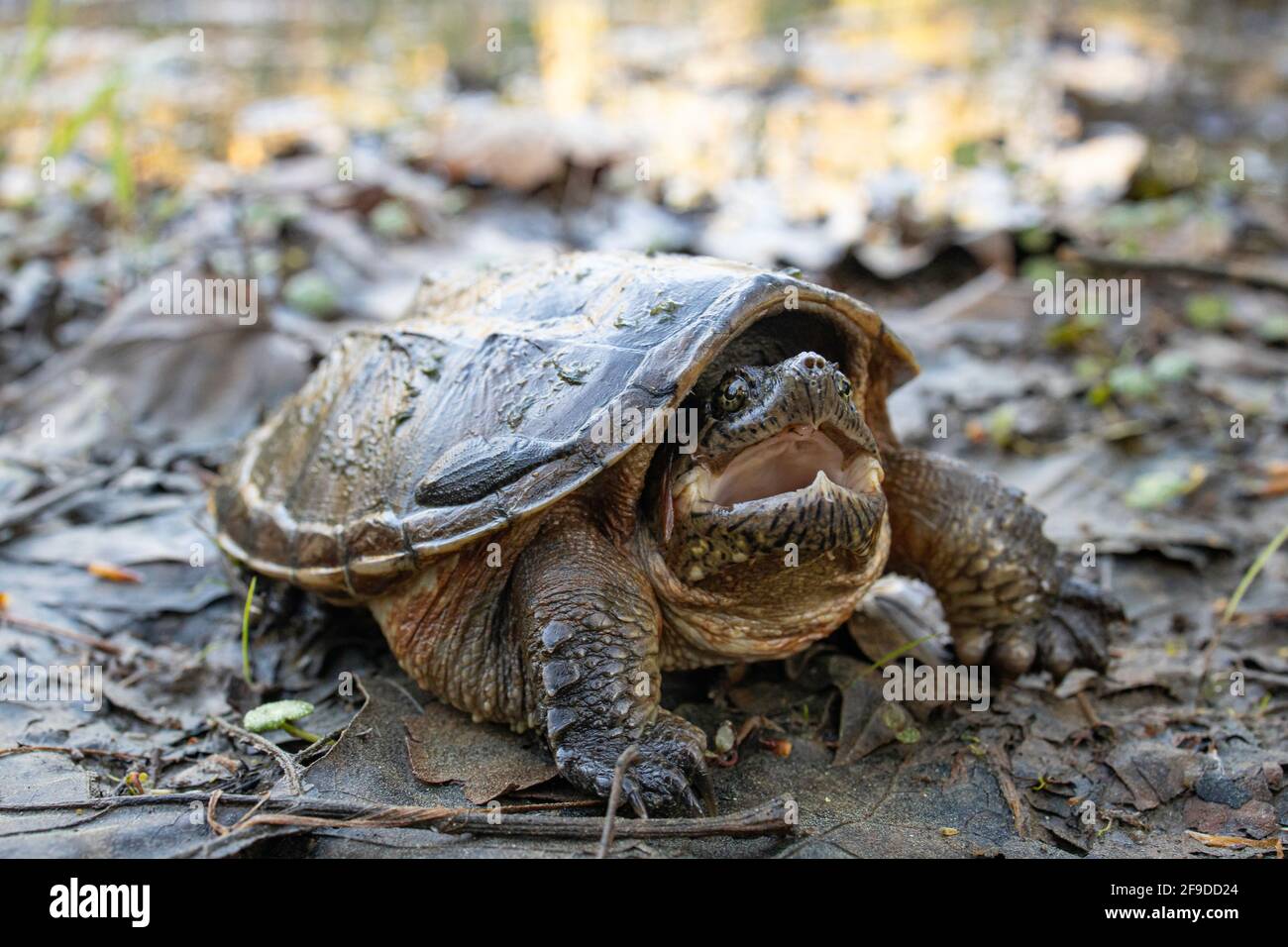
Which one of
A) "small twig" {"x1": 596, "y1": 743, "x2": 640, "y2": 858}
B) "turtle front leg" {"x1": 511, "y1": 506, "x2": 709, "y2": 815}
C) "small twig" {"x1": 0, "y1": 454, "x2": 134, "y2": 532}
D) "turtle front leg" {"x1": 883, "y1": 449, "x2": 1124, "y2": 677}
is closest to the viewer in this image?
"small twig" {"x1": 596, "y1": 743, "x2": 640, "y2": 858}

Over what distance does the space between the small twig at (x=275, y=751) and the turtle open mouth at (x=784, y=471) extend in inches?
45.9

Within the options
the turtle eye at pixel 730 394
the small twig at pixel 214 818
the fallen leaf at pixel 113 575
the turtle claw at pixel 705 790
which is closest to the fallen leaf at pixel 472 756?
the turtle claw at pixel 705 790

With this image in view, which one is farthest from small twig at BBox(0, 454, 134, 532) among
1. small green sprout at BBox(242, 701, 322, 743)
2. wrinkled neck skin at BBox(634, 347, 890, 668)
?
wrinkled neck skin at BBox(634, 347, 890, 668)

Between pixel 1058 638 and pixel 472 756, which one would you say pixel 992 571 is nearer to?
pixel 1058 638

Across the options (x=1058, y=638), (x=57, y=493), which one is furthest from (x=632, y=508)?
(x=57, y=493)

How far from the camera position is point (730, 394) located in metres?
2.75

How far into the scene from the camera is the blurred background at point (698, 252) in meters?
3.79

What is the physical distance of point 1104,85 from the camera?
11.7 m

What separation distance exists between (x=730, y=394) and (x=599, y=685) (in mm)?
789

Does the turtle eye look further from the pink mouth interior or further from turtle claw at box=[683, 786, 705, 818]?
turtle claw at box=[683, 786, 705, 818]

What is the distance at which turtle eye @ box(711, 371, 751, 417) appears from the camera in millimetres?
2725

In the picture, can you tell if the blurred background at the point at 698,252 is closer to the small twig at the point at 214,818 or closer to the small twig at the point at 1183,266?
Result: the small twig at the point at 1183,266
